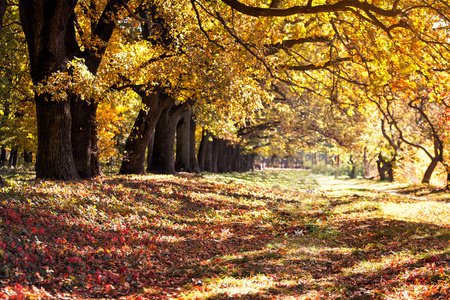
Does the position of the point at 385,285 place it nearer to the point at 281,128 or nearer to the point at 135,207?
the point at 135,207

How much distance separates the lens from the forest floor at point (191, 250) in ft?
21.0

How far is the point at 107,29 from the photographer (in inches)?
549

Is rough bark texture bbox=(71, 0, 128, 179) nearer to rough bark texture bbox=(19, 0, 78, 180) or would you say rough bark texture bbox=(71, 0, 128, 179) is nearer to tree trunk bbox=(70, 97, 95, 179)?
tree trunk bbox=(70, 97, 95, 179)

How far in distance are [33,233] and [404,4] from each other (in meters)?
12.0

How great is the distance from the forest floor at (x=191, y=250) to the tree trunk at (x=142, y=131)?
15.0 ft

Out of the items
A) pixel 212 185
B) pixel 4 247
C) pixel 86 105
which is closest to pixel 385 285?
pixel 4 247

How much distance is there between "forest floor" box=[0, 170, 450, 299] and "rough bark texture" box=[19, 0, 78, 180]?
3.96ft

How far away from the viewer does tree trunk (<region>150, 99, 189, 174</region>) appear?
897 inches

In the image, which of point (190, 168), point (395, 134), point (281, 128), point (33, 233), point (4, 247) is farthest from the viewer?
point (281, 128)

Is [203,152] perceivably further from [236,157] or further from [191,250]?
[191,250]

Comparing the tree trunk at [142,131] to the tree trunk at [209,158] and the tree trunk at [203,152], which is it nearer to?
the tree trunk at [203,152]

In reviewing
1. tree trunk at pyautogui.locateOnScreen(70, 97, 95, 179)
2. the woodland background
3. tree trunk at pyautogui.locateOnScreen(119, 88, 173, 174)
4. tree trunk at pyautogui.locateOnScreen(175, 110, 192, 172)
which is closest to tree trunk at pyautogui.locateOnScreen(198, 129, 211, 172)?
tree trunk at pyautogui.locateOnScreen(175, 110, 192, 172)

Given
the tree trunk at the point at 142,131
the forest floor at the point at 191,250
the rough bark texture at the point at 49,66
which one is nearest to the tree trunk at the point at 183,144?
the tree trunk at the point at 142,131

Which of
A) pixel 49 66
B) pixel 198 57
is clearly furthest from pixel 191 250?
pixel 49 66
